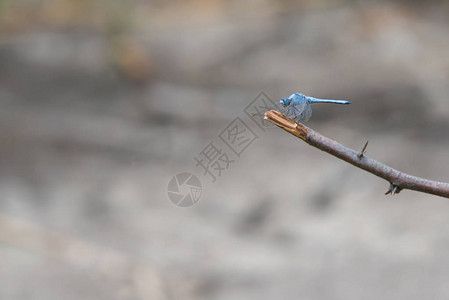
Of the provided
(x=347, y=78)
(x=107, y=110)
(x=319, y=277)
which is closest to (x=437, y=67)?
(x=347, y=78)

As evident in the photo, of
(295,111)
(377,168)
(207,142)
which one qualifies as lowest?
(377,168)

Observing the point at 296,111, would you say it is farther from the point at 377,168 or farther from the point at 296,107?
the point at 377,168

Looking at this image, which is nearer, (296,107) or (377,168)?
(377,168)

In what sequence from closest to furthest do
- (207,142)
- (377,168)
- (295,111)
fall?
(377,168), (295,111), (207,142)

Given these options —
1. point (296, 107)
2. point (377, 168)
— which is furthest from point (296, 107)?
point (377, 168)

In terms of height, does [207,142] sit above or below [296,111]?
above

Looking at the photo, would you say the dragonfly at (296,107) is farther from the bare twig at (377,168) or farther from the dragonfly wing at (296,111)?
the bare twig at (377,168)

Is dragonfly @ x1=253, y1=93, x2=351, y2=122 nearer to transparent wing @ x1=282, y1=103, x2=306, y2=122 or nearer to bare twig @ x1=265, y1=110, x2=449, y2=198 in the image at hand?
transparent wing @ x1=282, y1=103, x2=306, y2=122

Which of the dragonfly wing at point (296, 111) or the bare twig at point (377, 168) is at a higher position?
the dragonfly wing at point (296, 111)

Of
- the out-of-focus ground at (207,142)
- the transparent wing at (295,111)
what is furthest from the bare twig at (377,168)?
the out-of-focus ground at (207,142)
